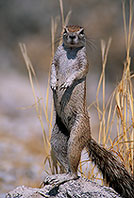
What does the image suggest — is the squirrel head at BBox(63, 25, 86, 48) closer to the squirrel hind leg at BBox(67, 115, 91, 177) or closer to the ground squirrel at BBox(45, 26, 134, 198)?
the ground squirrel at BBox(45, 26, 134, 198)

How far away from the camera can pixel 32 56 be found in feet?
26.5

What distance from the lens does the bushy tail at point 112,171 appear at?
8.94 feet

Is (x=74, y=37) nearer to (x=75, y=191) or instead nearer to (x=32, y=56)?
(x=75, y=191)

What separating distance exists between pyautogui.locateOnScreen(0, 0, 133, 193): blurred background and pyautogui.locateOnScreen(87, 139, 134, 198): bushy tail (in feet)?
10.8

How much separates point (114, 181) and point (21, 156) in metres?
3.71

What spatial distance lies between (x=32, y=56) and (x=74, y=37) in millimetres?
5623

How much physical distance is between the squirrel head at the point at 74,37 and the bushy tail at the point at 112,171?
74 centimetres

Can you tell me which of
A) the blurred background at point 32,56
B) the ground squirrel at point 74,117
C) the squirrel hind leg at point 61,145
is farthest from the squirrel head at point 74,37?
the blurred background at point 32,56

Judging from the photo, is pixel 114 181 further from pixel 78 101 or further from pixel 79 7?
pixel 79 7

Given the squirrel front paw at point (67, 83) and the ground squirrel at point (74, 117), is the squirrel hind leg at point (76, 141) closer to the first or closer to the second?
the ground squirrel at point (74, 117)

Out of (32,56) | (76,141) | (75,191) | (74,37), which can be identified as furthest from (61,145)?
(32,56)

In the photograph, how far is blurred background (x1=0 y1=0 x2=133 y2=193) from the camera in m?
6.77

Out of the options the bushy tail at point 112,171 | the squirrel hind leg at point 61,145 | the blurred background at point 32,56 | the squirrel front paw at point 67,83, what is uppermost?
the blurred background at point 32,56

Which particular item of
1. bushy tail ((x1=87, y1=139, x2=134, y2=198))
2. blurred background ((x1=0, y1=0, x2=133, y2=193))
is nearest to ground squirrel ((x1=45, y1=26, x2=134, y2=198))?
bushy tail ((x1=87, y1=139, x2=134, y2=198))
